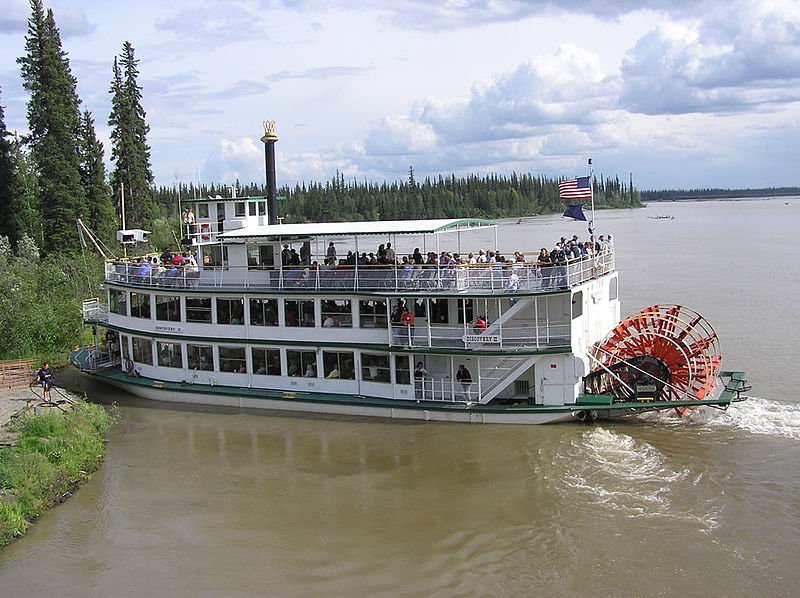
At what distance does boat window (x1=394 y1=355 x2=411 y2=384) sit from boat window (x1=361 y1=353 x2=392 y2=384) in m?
0.23

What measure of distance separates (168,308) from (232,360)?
264 cm

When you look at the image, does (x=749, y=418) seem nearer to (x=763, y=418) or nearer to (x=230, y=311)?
(x=763, y=418)

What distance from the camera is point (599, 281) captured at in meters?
20.4

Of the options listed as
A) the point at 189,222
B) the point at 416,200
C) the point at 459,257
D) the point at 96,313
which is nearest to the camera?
the point at 459,257

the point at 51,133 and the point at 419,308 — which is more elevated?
the point at 51,133

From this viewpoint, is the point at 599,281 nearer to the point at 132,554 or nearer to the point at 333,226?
the point at 333,226

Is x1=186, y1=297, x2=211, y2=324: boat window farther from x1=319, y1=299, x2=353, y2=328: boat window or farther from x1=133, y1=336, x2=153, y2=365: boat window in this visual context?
x1=319, y1=299, x2=353, y2=328: boat window

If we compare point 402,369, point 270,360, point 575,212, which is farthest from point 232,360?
point 575,212

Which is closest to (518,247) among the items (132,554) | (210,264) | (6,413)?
(210,264)

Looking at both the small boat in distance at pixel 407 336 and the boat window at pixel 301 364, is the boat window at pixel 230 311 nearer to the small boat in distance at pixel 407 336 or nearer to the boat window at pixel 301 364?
the small boat in distance at pixel 407 336

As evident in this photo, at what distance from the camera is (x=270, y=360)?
70.4 ft

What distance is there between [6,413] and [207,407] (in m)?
4.89

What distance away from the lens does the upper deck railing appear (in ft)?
61.4

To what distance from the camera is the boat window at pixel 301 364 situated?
21.0 metres
